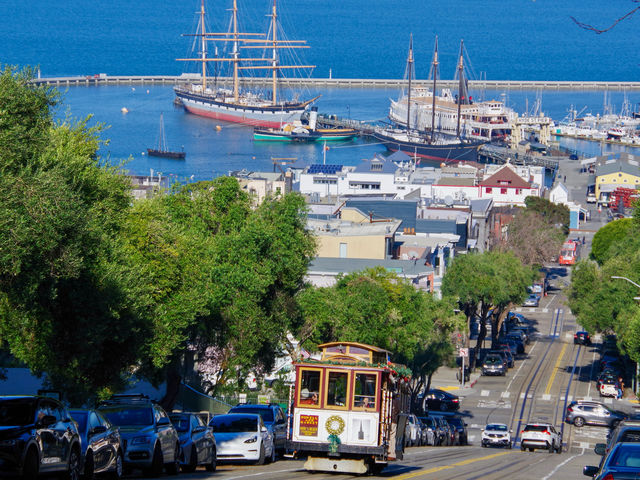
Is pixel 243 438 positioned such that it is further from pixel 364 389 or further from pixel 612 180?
pixel 612 180

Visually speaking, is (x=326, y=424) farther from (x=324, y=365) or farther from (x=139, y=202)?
(x=139, y=202)

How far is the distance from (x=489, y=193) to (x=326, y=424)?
13520cm

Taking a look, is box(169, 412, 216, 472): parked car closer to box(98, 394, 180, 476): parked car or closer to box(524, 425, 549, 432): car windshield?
box(98, 394, 180, 476): parked car

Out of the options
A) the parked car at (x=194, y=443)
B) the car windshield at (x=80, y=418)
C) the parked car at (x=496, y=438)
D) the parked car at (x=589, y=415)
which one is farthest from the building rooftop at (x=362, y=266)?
the car windshield at (x=80, y=418)

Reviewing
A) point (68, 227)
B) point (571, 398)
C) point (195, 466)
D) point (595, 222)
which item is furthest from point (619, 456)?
point (595, 222)

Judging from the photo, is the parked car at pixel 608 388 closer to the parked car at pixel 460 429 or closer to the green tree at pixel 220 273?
the parked car at pixel 460 429

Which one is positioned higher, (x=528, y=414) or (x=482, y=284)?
(x=482, y=284)

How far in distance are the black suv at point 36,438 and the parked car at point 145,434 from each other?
3750 millimetres

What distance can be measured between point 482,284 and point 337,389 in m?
53.8

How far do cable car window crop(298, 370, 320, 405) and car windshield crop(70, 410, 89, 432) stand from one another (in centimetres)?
666

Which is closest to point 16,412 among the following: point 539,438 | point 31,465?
point 31,465

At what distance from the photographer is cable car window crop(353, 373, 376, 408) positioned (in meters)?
25.2

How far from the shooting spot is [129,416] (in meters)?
23.3

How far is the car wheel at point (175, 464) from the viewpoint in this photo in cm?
2386
